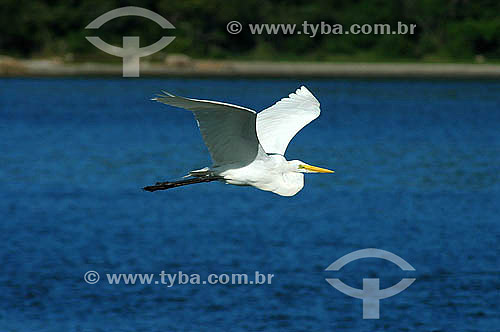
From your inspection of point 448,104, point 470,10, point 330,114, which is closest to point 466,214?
point 330,114

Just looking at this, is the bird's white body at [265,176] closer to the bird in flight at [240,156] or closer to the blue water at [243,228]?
the bird in flight at [240,156]

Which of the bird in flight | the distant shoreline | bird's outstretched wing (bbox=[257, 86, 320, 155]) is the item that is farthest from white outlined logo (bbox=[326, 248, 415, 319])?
the distant shoreline

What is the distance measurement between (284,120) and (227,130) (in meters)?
1.90

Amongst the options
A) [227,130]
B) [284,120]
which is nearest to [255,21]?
[284,120]

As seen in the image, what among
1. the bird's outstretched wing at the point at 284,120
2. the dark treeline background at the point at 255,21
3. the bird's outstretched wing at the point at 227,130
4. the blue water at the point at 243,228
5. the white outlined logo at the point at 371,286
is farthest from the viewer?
the dark treeline background at the point at 255,21

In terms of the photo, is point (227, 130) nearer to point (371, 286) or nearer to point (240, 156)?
point (240, 156)

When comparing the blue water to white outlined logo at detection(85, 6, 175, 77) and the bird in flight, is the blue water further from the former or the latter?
white outlined logo at detection(85, 6, 175, 77)

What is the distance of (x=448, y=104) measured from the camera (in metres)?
57.2

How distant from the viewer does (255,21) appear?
72438mm

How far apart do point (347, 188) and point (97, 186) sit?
6982 millimetres

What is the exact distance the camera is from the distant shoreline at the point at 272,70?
7069 cm

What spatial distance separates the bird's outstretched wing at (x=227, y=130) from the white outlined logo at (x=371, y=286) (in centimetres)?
686

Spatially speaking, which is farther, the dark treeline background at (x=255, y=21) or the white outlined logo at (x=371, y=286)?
the dark treeline background at (x=255, y=21)

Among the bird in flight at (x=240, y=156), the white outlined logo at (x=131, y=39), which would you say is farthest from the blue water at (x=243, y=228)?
the white outlined logo at (x=131, y=39)
